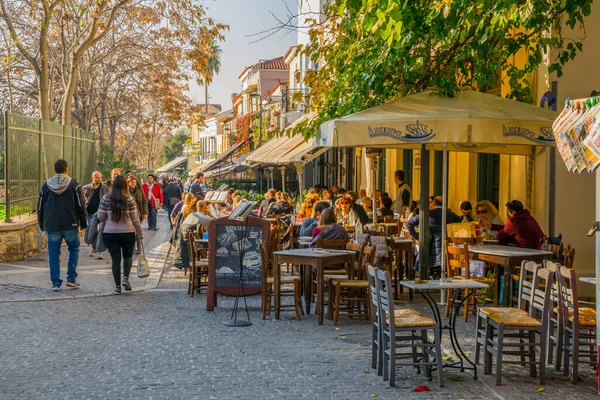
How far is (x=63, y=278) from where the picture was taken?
14.9 meters

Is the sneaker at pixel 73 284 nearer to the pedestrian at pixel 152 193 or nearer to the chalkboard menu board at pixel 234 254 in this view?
the chalkboard menu board at pixel 234 254

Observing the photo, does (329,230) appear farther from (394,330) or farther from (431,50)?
(394,330)

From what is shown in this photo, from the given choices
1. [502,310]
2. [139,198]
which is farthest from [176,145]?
[502,310]

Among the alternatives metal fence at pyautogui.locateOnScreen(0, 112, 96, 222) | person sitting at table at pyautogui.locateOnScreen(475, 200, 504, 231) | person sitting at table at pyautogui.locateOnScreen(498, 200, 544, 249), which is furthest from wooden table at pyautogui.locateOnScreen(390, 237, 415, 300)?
metal fence at pyautogui.locateOnScreen(0, 112, 96, 222)

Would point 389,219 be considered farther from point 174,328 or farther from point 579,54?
point 174,328

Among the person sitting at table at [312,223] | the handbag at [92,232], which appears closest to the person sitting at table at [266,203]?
the handbag at [92,232]

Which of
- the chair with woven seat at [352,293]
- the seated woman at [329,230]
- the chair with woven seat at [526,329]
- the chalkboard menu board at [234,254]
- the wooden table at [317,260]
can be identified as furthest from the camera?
the seated woman at [329,230]

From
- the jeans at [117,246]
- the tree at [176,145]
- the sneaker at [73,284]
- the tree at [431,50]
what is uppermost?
the tree at [176,145]

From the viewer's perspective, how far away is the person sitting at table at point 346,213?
50.1ft

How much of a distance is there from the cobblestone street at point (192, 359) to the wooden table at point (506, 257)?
0.62 m

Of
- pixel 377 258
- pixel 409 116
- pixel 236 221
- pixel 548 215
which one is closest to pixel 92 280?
pixel 236 221

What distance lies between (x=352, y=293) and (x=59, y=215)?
481 cm

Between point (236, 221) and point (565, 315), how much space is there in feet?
17.2

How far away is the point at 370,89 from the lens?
14117 millimetres
